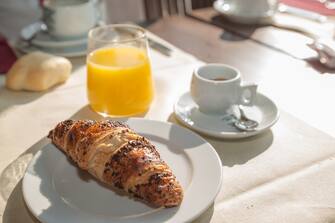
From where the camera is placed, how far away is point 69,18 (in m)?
1.26

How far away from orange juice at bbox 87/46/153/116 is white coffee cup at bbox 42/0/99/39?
1.14 feet

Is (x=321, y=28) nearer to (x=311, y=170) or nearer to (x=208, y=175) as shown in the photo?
(x=311, y=170)

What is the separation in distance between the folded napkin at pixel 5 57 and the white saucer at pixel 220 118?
47 cm

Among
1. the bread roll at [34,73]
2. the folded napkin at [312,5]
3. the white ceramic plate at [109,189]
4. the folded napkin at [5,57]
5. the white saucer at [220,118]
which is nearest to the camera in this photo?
the white ceramic plate at [109,189]

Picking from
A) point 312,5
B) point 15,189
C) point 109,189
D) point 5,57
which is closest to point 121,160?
point 109,189

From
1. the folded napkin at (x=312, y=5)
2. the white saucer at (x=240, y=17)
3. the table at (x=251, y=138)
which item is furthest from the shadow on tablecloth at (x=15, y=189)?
the folded napkin at (x=312, y=5)

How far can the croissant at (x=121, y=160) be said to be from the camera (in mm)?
625

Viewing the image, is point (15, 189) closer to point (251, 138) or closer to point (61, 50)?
point (251, 138)

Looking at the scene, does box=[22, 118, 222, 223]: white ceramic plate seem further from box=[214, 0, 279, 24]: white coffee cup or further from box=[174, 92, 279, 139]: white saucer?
box=[214, 0, 279, 24]: white coffee cup

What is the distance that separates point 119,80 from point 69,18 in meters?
0.42

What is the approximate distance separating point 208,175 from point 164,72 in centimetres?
51

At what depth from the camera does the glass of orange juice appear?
0.93 m

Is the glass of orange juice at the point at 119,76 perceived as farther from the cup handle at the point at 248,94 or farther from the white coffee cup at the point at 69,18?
the white coffee cup at the point at 69,18

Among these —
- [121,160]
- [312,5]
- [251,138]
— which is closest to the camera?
[121,160]
